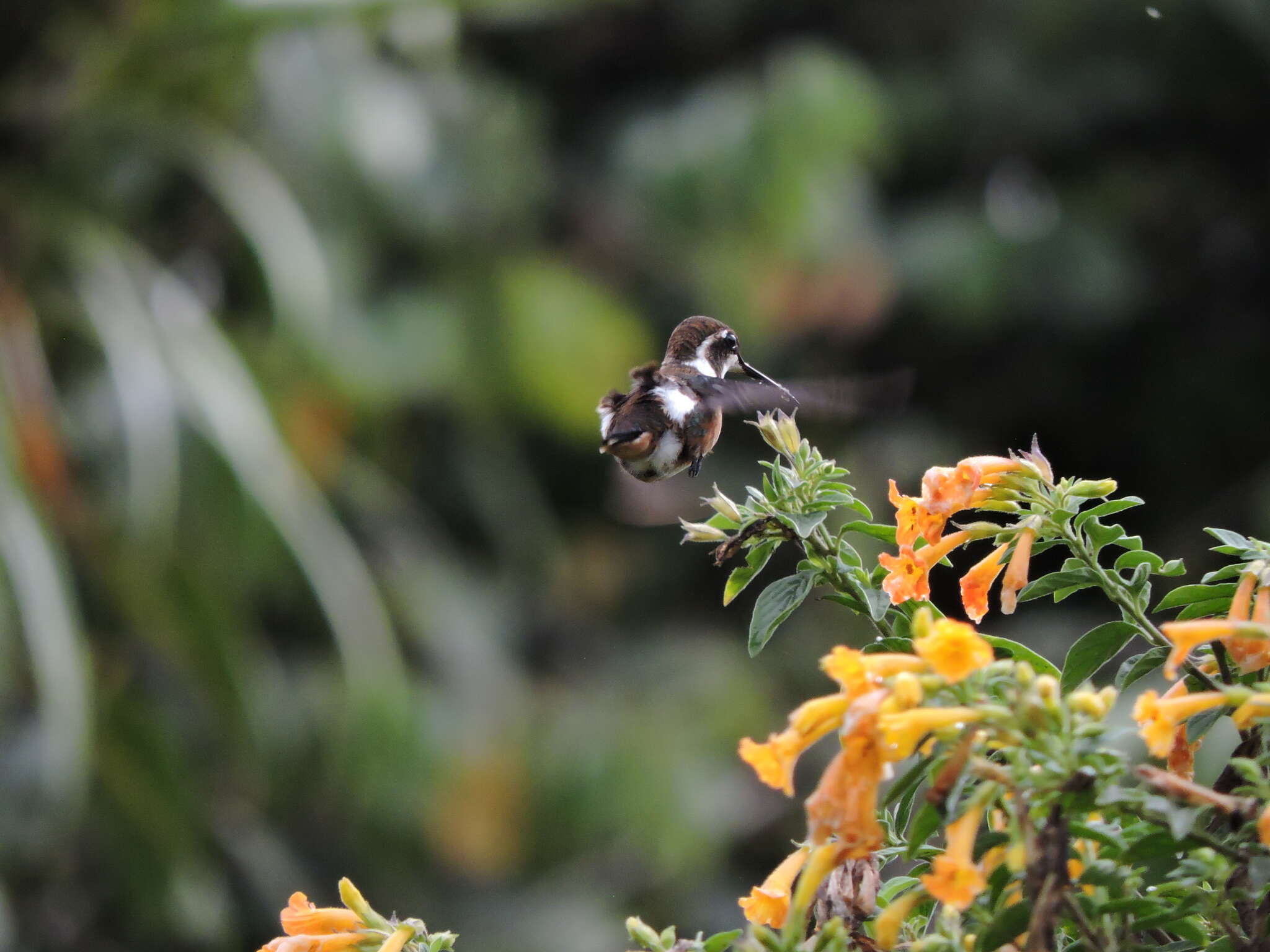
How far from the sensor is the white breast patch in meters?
1.09

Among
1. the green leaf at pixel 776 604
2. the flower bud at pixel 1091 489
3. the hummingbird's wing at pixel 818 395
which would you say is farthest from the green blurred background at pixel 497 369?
the flower bud at pixel 1091 489

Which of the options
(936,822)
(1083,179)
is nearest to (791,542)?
(936,822)

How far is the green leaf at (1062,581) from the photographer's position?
29.4 inches

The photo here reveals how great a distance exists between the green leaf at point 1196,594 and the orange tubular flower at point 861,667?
0.21 m

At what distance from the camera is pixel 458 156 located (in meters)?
5.27

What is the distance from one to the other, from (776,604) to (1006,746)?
166 millimetres

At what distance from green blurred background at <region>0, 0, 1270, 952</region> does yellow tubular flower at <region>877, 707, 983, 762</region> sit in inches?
94.5

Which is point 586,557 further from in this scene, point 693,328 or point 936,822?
point 936,822

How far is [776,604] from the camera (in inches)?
28.9

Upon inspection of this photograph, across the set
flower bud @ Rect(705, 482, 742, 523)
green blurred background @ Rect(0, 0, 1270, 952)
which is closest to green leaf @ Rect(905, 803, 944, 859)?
flower bud @ Rect(705, 482, 742, 523)

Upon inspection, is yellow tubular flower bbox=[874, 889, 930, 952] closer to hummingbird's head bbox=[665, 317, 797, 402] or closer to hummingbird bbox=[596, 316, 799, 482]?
hummingbird bbox=[596, 316, 799, 482]

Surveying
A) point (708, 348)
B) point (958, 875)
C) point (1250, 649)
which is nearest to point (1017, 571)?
point (1250, 649)

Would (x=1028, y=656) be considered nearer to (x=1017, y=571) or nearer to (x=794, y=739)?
(x=1017, y=571)

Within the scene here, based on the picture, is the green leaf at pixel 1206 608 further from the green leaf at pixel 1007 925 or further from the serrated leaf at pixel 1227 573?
the green leaf at pixel 1007 925
